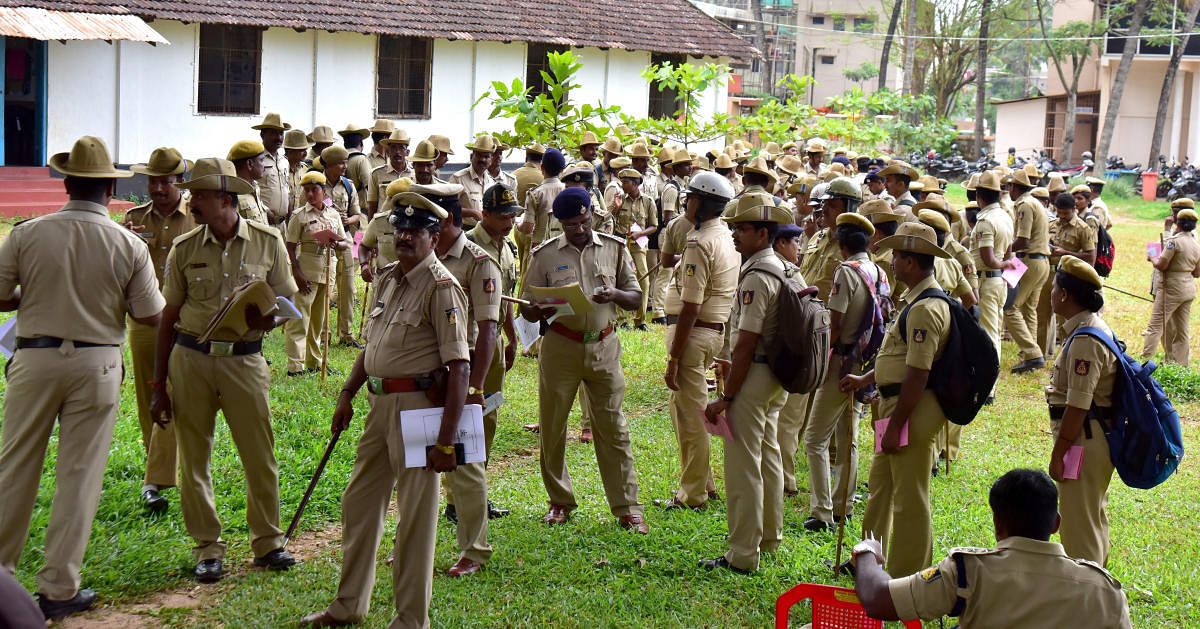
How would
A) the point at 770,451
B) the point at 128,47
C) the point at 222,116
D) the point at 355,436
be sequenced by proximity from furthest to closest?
the point at 222,116
the point at 128,47
the point at 355,436
the point at 770,451

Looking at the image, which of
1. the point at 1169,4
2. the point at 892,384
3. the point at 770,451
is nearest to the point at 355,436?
the point at 770,451

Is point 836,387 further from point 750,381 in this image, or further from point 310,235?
point 310,235

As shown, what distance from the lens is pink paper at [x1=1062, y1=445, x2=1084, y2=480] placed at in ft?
18.8

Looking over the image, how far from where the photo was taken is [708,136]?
18.2m

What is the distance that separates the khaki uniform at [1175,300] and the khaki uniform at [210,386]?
1074 cm

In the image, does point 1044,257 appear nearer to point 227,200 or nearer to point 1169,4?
point 227,200

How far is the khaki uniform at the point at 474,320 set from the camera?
6.02 m

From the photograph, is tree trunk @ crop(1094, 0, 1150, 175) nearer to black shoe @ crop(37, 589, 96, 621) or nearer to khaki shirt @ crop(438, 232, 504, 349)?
khaki shirt @ crop(438, 232, 504, 349)

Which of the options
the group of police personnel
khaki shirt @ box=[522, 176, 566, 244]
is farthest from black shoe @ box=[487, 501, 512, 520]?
khaki shirt @ box=[522, 176, 566, 244]

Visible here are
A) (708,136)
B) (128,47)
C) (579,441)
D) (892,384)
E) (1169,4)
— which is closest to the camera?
(892,384)

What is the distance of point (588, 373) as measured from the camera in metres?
6.90

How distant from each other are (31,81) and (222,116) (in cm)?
326

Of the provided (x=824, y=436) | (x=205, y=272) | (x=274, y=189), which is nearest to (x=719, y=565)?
(x=824, y=436)

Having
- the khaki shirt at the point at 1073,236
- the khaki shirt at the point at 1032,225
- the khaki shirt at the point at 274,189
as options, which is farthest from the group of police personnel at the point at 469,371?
the khaki shirt at the point at 1073,236
